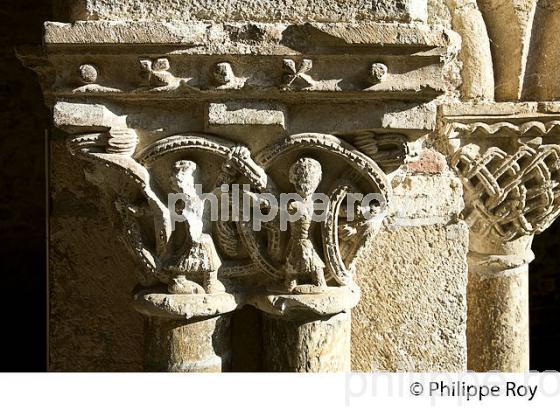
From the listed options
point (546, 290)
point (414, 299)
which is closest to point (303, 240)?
point (414, 299)

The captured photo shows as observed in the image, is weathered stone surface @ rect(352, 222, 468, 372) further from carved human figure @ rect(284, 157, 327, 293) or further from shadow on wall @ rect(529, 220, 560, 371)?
shadow on wall @ rect(529, 220, 560, 371)

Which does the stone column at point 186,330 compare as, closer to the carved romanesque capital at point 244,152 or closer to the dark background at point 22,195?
the carved romanesque capital at point 244,152

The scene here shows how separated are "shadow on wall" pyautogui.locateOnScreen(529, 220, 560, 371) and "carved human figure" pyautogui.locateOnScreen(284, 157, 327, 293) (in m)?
3.52

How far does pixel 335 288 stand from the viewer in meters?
1.64

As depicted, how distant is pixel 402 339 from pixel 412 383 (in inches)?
12.4

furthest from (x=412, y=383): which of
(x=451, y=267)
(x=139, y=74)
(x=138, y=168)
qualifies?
(x=139, y=74)

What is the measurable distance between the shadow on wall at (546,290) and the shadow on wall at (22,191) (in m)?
2.85

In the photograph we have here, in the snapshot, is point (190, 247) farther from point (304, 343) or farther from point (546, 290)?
point (546, 290)

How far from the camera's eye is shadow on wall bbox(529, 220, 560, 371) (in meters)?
4.84

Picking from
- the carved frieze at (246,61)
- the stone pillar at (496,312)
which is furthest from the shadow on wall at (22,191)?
the carved frieze at (246,61)

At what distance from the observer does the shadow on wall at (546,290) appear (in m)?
4.84

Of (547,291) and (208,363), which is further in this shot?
(547,291)

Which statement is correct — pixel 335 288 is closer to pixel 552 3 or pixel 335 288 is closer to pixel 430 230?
pixel 430 230

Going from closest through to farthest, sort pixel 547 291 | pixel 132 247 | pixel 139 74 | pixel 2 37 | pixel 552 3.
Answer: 1. pixel 139 74
2. pixel 132 247
3. pixel 552 3
4. pixel 2 37
5. pixel 547 291
